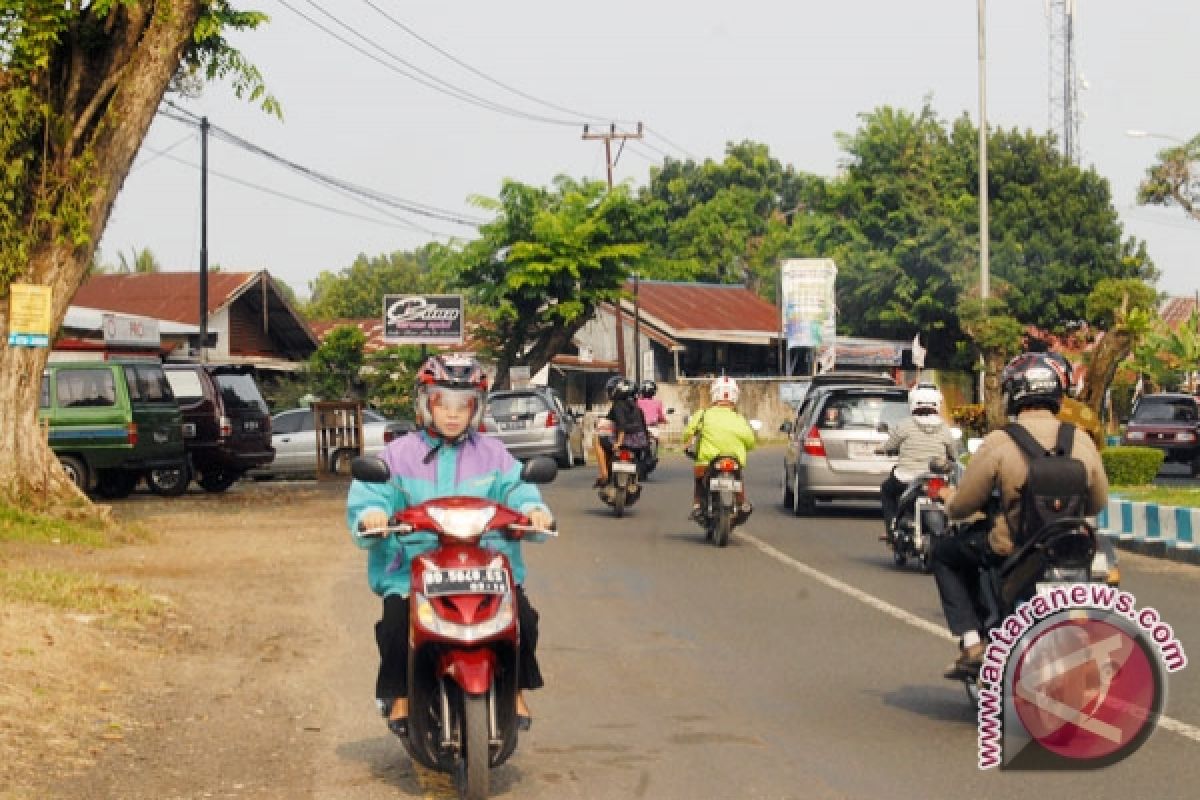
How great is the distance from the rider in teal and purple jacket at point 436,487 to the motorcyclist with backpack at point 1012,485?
2078 mm

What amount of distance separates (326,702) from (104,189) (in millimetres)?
11035

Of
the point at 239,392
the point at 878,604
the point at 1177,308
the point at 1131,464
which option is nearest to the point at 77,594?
the point at 878,604

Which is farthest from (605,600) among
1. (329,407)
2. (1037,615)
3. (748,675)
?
(329,407)

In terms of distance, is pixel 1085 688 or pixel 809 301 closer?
pixel 1085 688

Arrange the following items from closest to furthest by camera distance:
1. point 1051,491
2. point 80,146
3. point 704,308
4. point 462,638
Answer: point 462,638 < point 1051,491 < point 80,146 < point 704,308

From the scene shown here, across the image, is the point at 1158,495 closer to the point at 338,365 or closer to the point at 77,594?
the point at 77,594

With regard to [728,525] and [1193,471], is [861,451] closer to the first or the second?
[728,525]

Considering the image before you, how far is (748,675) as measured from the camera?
10297 millimetres

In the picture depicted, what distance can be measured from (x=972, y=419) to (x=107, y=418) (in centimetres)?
2101

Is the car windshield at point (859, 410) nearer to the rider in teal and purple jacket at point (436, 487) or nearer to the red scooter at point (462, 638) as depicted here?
the rider in teal and purple jacket at point (436, 487)

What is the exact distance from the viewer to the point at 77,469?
25500mm

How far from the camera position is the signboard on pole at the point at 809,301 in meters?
58.8

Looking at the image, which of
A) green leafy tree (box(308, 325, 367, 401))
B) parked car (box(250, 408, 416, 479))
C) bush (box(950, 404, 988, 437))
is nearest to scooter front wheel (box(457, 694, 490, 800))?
parked car (box(250, 408, 416, 479))

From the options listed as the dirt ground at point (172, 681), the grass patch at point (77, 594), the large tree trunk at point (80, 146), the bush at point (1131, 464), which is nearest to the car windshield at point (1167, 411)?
the bush at point (1131, 464)
